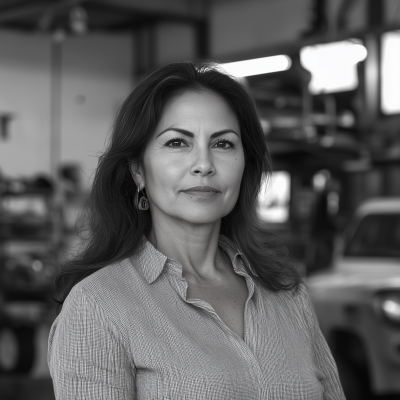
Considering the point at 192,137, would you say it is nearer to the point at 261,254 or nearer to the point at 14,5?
the point at 261,254

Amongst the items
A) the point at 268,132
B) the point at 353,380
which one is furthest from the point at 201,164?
the point at 268,132

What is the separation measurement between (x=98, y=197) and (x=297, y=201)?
10.9 m

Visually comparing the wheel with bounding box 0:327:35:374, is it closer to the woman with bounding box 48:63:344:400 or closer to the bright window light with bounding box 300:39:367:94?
the bright window light with bounding box 300:39:367:94

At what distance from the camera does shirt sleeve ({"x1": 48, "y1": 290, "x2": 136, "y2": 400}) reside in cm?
174

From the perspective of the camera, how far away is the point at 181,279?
200 centimetres

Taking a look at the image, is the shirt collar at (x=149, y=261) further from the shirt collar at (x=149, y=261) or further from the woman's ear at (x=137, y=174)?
the woman's ear at (x=137, y=174)

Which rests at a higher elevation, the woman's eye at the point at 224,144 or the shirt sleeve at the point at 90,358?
the woman's eye at the point at 224,144

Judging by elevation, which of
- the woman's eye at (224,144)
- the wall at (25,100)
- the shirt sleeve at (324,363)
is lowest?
the shirt sleeve at (324,363)

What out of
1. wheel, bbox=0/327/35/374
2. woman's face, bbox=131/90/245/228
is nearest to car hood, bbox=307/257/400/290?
wheel, bbox=0/327/35/374

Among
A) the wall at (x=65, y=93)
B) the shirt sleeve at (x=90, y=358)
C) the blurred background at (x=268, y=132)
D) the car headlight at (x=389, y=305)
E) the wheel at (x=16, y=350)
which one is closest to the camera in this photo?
the shirt sleeve at (x=90, y=358)

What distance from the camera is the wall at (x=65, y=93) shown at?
13039 mm

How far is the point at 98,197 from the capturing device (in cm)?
215

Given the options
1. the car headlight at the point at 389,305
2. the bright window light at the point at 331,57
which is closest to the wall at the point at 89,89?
the bright window light at the point at 331,57

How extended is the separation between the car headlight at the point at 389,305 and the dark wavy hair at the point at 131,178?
3.16 m
